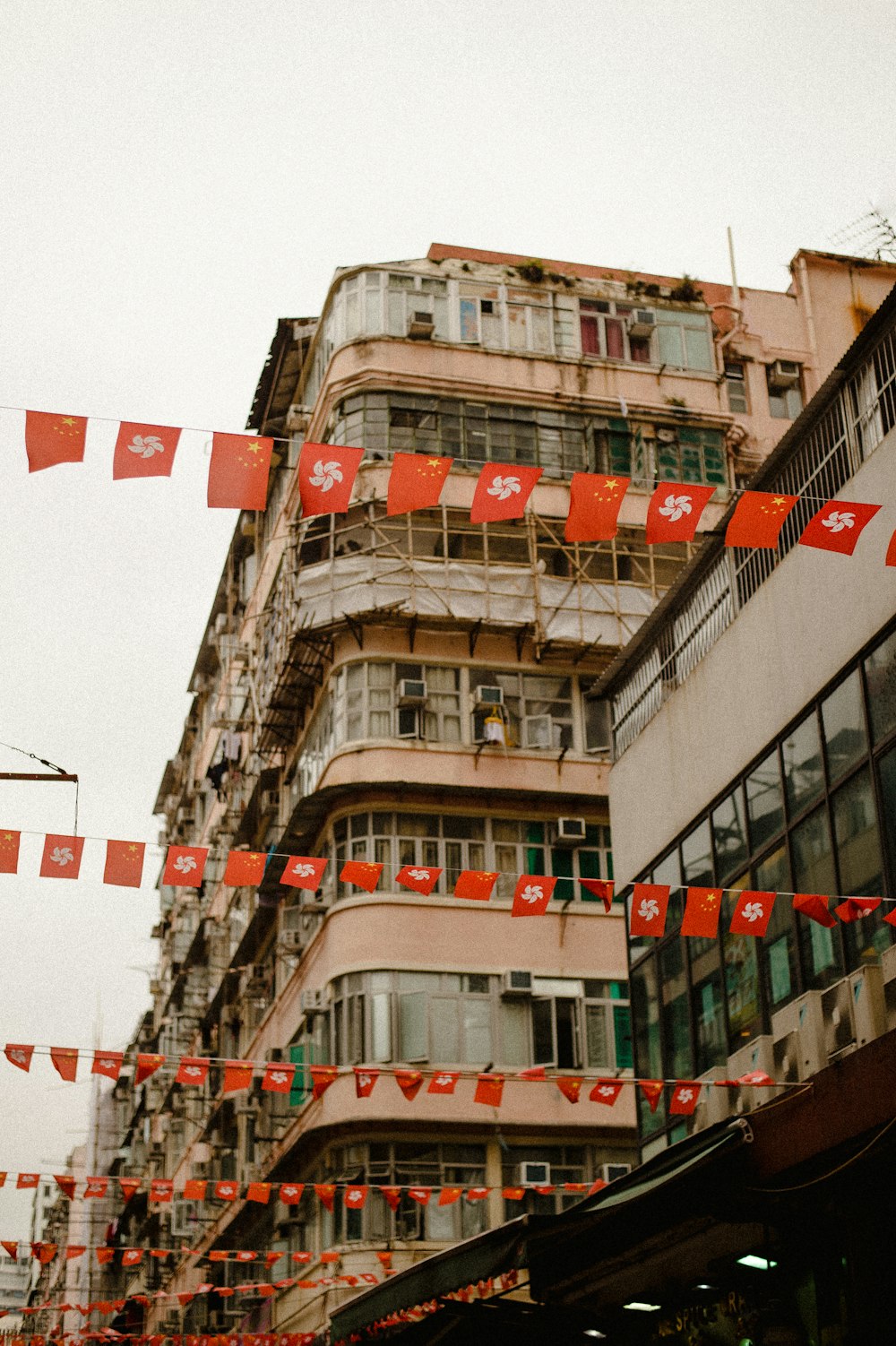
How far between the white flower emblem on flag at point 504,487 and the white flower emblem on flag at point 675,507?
1.05 m

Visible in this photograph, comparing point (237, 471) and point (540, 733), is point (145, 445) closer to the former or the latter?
point (237, 471)

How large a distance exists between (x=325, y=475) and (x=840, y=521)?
3.62m

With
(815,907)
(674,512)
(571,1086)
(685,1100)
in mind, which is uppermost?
(674,512)

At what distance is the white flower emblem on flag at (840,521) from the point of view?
11930 mm

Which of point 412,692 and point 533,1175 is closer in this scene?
point 533,1175

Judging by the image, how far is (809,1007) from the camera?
12242mm

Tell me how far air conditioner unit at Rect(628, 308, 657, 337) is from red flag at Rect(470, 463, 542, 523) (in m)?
20.2

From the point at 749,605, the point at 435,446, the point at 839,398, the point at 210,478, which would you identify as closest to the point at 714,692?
the point at 749,605

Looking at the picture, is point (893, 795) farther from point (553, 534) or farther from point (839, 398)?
point (553, 534)

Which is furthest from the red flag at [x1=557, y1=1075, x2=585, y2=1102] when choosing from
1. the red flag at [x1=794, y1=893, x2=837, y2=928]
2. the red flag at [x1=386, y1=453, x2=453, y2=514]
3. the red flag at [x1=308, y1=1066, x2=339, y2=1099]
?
the red flag at [x1=386, y1=453, x2=453, y2=514]

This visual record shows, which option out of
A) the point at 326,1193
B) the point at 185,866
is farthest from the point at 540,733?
the point at 185,866

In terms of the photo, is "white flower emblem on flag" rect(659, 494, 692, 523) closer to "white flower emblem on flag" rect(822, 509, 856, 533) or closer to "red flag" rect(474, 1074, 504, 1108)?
"white flower emblem on flag" rect(822, 509, 856, 533)

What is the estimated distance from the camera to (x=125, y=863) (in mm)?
15242

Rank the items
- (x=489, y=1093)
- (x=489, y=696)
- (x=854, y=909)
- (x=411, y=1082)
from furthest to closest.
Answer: (x=489, y=696) < (x=489, y=1093) < (x=411, y=1082) < (x=854, y=909)
